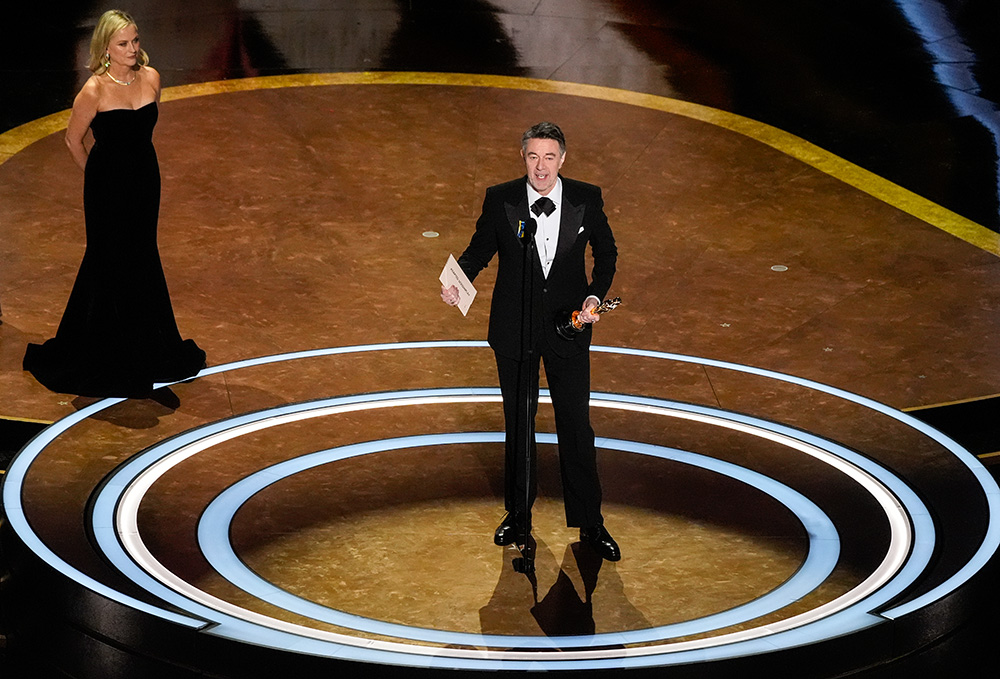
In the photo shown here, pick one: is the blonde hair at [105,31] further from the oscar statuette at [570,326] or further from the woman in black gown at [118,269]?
the oscar statuette at [570,326]

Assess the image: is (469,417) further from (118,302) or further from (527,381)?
(118,302)

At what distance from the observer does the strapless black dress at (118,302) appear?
6488 millimetres

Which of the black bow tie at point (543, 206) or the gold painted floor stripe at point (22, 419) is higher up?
the black bow tie at point (543, 206)

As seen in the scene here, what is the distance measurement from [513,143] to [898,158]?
2707mm

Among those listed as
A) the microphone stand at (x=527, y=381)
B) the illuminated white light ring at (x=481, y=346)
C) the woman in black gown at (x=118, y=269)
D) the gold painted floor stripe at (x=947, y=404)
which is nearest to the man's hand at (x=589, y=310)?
the microphone stand at (x=527, y=381)

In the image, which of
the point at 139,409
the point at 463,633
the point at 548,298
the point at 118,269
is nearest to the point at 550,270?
the point at 548,298

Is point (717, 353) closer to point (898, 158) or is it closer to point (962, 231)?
point (962, 231)

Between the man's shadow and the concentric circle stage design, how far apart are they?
0.02m

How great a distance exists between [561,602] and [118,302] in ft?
9.25

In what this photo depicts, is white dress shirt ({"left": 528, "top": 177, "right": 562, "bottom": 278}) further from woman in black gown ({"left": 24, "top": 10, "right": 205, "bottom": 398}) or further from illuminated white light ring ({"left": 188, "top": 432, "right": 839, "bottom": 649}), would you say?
woman in black gown ({"left": 24, "top": 10, "right": 205, "bottom": 398})

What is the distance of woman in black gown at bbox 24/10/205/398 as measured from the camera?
6340 millimetres

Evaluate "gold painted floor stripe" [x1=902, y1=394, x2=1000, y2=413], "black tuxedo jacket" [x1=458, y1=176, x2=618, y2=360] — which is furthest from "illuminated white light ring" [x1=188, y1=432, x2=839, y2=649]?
"gold painted floor stripe" [x1=902, y1=394, x2=1000, y2=413]

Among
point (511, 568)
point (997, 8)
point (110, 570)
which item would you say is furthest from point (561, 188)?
point (997, 8)

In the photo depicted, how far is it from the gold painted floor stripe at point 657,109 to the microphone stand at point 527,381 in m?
4.78
